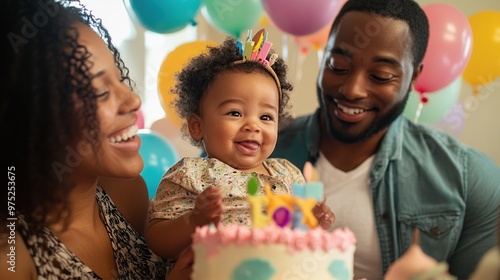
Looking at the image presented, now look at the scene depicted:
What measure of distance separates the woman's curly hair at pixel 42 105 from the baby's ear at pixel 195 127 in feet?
1.34

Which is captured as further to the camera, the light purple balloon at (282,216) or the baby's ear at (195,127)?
the baby's ear at (195,127)

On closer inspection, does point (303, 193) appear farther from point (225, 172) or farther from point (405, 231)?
point (405, 231)

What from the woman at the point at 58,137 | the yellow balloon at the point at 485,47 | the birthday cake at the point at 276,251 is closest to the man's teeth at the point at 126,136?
the woman at the point at 58,137

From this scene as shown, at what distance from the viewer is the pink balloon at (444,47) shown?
293cm

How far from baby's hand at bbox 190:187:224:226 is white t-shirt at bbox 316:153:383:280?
1.11 meters

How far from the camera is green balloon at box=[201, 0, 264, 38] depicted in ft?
10.4

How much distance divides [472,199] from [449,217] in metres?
0.12

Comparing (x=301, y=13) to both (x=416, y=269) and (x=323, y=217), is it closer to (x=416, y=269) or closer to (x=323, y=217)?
(x=323, y=217)

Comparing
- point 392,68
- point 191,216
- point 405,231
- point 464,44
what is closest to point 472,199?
point 405,231

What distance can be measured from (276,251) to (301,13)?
1935 mm

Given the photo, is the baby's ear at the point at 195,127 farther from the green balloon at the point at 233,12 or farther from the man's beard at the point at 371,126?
the green balloon at the point at 233,12

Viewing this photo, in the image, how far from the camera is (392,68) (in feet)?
8.05

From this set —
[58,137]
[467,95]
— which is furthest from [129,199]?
[467,95]

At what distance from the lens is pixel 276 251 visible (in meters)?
1.18
